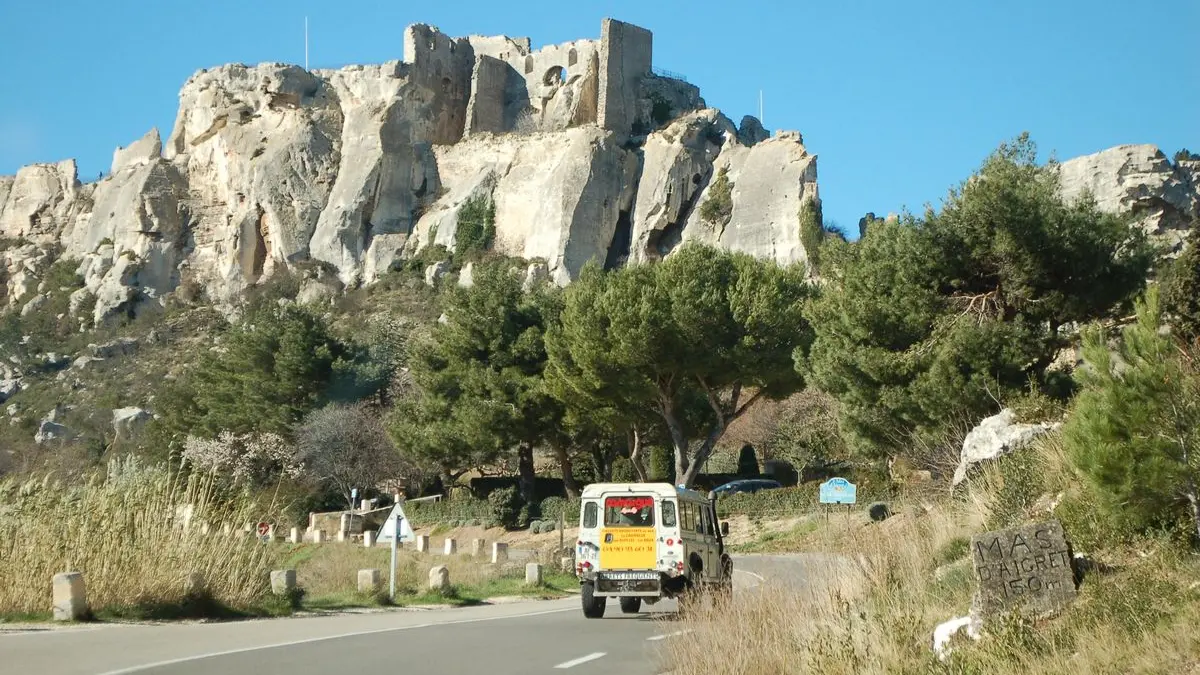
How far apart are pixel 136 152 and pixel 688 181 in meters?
51.2

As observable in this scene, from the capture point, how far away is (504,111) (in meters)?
88.7

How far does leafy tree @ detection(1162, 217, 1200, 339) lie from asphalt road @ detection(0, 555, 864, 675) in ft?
21.4

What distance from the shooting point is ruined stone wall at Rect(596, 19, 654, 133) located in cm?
8125

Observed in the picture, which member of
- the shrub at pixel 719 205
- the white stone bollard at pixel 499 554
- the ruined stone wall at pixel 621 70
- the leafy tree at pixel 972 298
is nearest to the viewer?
the leafy tree at pixel 972 298

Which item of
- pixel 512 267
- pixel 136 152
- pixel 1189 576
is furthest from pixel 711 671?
pixel 136 152

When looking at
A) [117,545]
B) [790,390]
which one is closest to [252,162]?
[790,390]

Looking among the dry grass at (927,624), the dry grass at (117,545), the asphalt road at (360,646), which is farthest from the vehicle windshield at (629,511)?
the dry grass at (117,545)

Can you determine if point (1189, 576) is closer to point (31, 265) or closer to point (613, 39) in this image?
point (613, 39)

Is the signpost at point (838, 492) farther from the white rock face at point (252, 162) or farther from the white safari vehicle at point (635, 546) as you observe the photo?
the white rock face at point (252, 162)

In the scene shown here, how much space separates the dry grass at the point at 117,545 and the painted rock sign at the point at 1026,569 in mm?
10477

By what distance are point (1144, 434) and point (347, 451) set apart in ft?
132

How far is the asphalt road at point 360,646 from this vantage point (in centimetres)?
974

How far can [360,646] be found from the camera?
11.5 m

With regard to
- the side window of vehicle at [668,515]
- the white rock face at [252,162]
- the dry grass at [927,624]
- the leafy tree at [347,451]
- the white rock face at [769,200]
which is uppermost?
the white rock face at [252,162]
